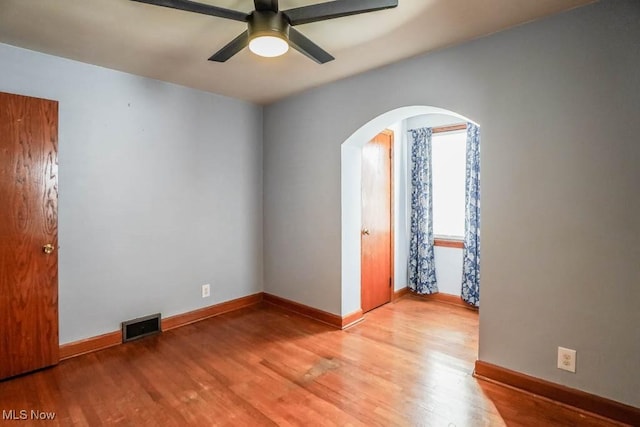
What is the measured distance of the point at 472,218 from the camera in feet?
12.2

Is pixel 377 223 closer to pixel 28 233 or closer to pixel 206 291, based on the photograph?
pixel 206 291

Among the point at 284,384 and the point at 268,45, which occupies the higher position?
the point at 268,45

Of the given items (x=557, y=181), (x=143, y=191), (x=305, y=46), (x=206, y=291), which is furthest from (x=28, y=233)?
(x=557, y=181)

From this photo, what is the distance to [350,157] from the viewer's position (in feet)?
10.7

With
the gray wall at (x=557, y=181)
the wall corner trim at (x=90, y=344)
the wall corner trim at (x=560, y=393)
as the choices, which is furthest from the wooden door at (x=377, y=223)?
the wall corner trim at (x=90, y=344)

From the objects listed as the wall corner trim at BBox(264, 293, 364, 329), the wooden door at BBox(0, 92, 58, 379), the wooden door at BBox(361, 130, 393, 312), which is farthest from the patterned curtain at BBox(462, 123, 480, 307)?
the wooden door at BBox(0, 92, 58, 379)

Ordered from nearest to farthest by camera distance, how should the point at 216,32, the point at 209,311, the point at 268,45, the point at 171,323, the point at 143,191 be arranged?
1. the point at 268,45
2. the point at 216,32
3. the point at 143,191
4. the point at 171,323
5. the point at 209,311

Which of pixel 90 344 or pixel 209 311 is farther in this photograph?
pixel 209 311

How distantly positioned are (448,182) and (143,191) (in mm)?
3499

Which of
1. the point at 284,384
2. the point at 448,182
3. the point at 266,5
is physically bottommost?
the point at 284,384

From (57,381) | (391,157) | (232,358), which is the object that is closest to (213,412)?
(232,358)

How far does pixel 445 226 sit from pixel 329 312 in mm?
1957

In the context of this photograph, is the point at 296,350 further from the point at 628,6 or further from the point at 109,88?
the point at 628,6

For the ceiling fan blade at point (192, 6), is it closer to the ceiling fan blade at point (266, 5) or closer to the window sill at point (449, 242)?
the ceiling fan blade at point (266, 5)
